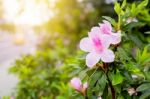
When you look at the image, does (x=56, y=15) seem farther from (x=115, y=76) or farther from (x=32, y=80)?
(x=115, y=76)

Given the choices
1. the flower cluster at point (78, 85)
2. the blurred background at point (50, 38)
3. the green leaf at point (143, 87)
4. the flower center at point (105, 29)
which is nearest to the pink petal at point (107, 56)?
the flower center at point (105, 29)

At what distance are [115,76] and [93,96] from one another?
1.42ft

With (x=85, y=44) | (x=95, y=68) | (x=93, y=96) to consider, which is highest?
(x=85, y=44)

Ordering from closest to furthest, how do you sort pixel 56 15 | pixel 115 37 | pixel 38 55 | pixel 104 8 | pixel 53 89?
1. pixel 115 37
2. pixel 53 89
3. pixel 38 55
4. pixel 104 8
5. pixel 56 15

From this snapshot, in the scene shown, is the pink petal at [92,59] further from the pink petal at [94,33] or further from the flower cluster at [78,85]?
the flower cluster at [78,85]

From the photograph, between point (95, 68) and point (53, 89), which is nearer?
point (95, 68)

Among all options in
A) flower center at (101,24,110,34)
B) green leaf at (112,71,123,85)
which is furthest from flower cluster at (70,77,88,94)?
flower center at (101,24,110,34)

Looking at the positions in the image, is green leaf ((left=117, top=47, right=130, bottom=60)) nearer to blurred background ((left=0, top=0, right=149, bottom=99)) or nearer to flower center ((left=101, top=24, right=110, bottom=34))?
flower center ((left=101, top=24, right=110, bottom=34))

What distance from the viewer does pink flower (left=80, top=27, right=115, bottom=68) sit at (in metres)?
2.23

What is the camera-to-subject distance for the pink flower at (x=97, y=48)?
2.23m

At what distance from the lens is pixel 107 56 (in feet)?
7.31

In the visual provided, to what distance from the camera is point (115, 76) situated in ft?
7.50

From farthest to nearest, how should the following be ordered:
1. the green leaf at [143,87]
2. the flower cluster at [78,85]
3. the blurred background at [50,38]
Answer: the blurred background at [50,38] < the flower cluster at [78,85] < the green leaf at [143,87]

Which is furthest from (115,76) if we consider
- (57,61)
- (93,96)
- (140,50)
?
(57,61)
